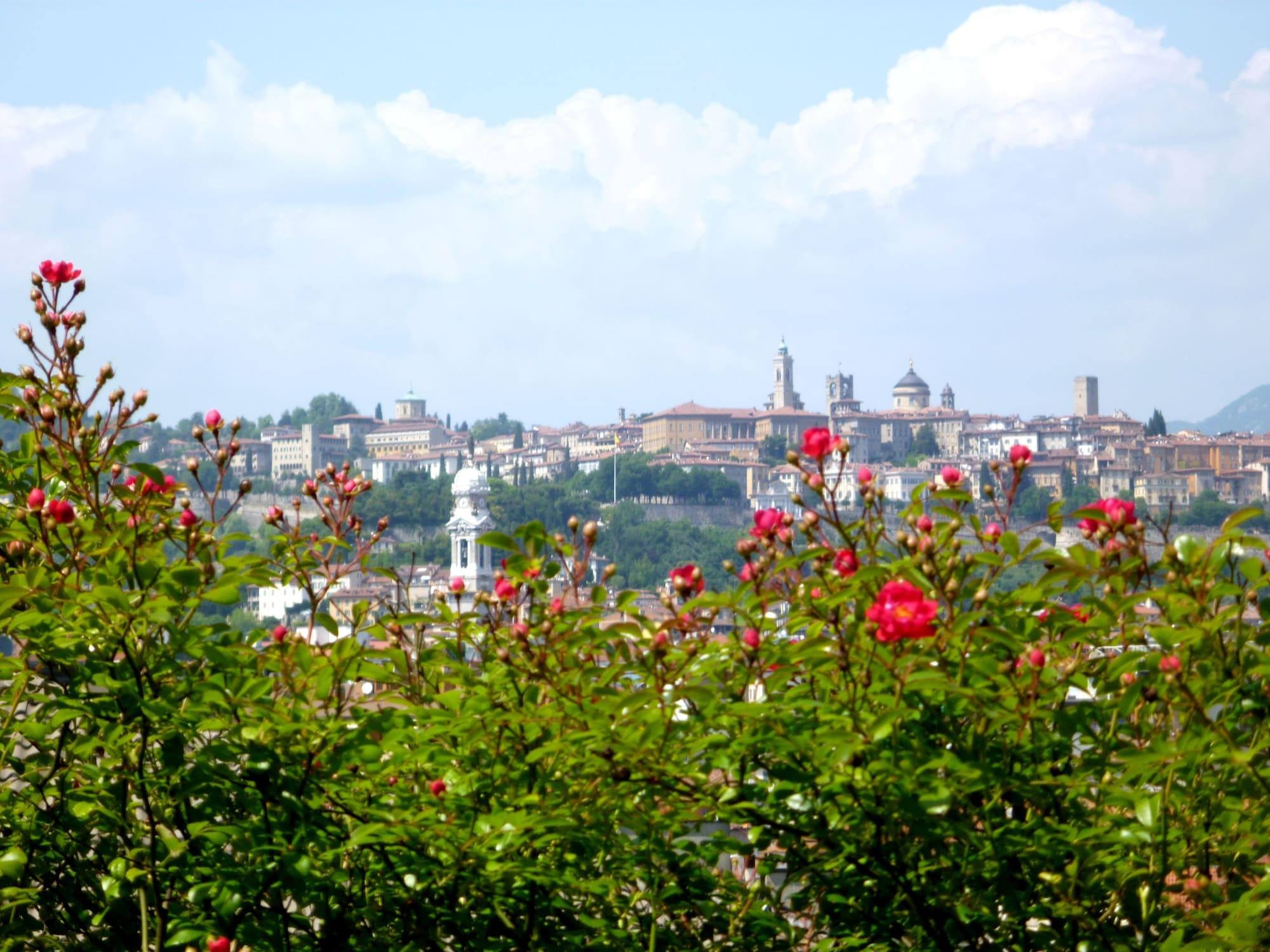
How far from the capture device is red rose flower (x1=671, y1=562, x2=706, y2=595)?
1899mm

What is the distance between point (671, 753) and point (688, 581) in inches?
9.6

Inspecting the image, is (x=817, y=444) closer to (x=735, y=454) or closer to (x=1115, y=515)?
(x=1115, y=515)

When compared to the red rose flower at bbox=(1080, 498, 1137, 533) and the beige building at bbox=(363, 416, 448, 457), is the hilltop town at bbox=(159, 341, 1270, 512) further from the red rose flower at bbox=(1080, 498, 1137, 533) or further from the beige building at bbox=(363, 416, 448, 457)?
the red rose flower at bbox=(1080, 498, 1137, 533)

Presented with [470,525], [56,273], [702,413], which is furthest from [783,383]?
[56,273]

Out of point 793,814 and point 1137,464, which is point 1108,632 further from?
point 1137,464

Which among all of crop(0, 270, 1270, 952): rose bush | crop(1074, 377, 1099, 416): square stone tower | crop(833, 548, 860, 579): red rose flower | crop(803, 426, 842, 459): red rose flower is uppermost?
crop(1074, 377, 1099, 416): square stone tower

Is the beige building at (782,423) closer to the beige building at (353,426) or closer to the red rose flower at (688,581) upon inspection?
the beige building at (353,426)

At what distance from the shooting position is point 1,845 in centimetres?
189

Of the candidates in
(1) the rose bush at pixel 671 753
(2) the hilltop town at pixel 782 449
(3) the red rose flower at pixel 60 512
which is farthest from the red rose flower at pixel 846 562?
(2) the hilltop town at pixel 782 449

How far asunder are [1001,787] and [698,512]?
3366 inches

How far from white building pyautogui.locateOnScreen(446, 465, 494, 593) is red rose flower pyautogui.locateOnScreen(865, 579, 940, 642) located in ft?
169

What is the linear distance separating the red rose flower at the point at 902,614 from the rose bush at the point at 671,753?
2.8 inches

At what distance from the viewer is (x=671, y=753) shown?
1730mm

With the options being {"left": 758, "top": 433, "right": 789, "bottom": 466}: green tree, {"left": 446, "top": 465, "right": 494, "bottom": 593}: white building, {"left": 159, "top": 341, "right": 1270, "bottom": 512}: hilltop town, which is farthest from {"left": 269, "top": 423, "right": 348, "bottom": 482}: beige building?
{"left": 446, "top": 465, "right": 494, "bottom": 593}: white building
